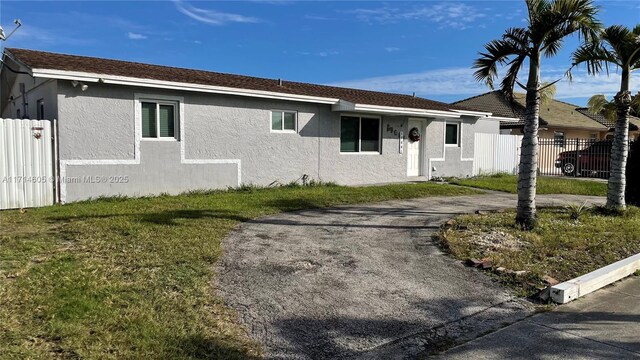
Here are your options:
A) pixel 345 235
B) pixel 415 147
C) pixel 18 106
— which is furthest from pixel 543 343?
pixel 18 106

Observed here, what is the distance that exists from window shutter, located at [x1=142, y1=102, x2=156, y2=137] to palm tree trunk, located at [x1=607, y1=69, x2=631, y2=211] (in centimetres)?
1072

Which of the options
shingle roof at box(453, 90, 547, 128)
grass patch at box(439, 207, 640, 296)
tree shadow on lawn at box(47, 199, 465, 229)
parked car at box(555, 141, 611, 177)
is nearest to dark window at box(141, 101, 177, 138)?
tree shadow on lawn at box(47, 199, 465, 229)

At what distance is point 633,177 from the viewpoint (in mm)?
12023

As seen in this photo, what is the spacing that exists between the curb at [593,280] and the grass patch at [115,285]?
3432mm

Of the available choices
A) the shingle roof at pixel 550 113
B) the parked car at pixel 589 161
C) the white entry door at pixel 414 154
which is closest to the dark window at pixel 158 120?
the white entry door at pixel 414 154

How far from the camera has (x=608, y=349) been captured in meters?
3.98

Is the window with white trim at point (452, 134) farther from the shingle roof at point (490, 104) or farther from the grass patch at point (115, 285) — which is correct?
the grass patch at point (115, 285)

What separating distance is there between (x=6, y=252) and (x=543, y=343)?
6.19 m

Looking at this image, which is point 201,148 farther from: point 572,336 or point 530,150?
point 572,336

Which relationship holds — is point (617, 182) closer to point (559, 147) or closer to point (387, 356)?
point (387, 356)

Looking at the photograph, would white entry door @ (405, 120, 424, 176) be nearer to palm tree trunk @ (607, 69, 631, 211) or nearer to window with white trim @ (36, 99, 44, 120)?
palm tree trunk @ (607, 69, 631, 211)

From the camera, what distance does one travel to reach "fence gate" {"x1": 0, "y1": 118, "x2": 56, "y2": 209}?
9.56 m

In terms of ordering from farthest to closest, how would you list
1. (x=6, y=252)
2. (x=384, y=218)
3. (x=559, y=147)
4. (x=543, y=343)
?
(x=559, y=147), (x=384, y=218), (x=6, y=252), (x=543, y=343)

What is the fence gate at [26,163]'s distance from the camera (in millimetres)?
9562
